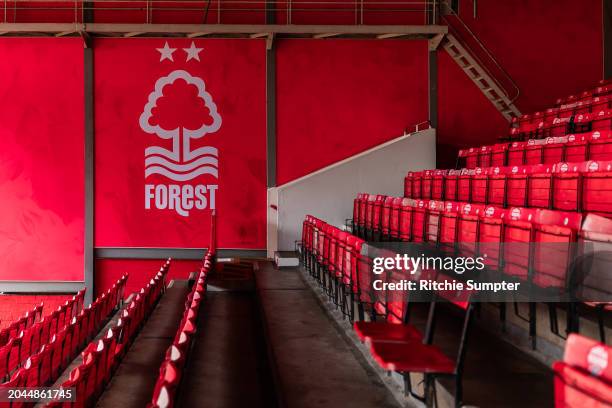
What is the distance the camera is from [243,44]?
20.1 feet

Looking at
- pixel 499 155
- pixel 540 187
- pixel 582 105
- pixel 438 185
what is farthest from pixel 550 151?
pixel 582 105

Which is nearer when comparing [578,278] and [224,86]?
[578,278]

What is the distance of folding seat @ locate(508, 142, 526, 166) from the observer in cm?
411

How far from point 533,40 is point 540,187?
4.11 meters

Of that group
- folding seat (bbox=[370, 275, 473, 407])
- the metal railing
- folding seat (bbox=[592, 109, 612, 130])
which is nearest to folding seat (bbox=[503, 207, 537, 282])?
folding seat (bbox=[370, 275, 473, 407])

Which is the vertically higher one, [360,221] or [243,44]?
[243,44]

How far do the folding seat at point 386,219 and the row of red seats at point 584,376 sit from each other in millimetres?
2904

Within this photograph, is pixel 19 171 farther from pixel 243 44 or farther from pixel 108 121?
pixel 243 44

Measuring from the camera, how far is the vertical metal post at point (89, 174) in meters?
6.02

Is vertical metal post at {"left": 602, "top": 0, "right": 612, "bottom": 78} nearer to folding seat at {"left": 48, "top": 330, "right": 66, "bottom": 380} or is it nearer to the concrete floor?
the concrete floor

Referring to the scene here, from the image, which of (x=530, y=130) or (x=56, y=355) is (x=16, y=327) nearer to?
(x=56, y=355)

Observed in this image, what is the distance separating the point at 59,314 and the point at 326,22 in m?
4.12

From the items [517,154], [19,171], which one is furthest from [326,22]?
[19,171]

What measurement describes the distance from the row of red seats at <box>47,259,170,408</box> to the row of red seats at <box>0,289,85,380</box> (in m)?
0.51
